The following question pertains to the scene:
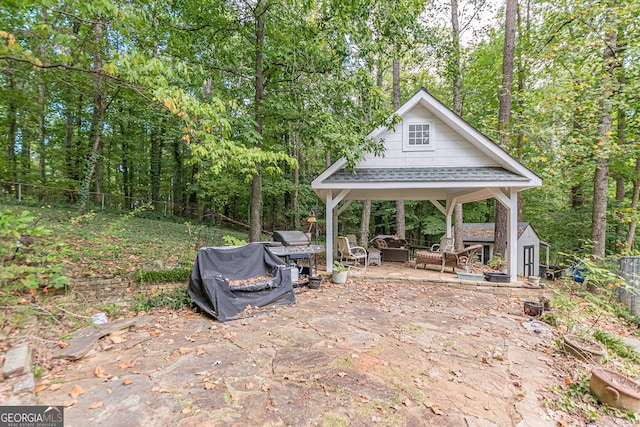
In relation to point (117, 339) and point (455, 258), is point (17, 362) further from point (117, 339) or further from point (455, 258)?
point (455, 258)

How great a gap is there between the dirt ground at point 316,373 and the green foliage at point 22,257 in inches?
41.2

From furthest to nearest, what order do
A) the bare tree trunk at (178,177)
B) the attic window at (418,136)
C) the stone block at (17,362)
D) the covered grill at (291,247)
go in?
the bare tree trunk at (178,177) < the attic window at (418,136) < the covered grill at (291,247) < the stone block at (17,362)

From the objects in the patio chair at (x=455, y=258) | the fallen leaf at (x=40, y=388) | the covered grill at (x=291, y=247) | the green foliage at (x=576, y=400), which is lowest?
the green foliage at (x=576, y=400)

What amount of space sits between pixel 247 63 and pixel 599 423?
835 centimetres

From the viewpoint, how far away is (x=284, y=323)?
4.22 m

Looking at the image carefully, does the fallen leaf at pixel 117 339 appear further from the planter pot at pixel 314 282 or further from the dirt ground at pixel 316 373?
the planter pot at pixel 314 282

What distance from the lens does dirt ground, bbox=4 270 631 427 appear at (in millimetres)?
2281

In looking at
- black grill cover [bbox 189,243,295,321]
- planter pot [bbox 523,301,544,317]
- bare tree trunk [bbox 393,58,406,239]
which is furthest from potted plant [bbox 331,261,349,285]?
bare tree trunk [bbox 393,58,406,239]

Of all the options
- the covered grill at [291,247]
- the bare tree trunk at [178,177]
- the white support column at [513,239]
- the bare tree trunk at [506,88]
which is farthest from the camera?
the bare tree trunk at [178,177]

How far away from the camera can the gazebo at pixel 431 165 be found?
6.77 metres

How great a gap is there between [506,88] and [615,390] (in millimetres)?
8037

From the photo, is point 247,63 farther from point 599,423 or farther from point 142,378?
point 599,423

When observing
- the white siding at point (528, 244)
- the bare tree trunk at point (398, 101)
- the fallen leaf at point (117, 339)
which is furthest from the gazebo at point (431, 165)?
the white siding at point (528, 244)

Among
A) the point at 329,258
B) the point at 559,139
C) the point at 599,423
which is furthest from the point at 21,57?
the point at 559,139
